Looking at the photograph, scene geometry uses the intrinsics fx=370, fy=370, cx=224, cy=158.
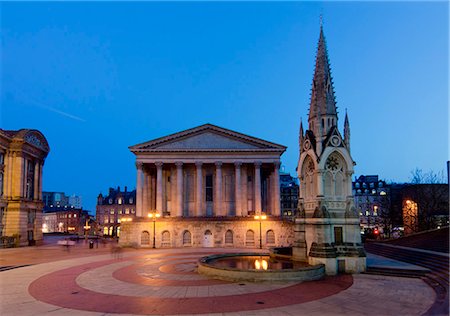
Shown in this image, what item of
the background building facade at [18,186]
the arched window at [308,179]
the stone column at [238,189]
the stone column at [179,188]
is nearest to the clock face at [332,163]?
the arched window at [308,179]

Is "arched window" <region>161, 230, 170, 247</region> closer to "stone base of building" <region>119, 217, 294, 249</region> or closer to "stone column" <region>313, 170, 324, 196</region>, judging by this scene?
"stone base of building" <region>119, 217, 294, 249</region>

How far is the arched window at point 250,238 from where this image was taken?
5820 cm

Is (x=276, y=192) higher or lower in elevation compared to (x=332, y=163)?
lower

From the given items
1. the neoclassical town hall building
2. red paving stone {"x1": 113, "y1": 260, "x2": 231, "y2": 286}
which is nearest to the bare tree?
the neoclassical town hall building

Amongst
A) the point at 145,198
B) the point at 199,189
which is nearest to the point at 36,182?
the point at 145,198

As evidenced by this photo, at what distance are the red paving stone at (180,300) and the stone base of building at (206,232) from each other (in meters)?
35.8

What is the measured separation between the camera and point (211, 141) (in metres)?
65.4

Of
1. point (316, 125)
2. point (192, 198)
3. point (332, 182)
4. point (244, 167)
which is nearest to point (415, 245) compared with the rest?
point (332, 182)

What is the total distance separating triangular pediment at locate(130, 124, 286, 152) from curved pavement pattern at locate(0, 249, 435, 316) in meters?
39.5

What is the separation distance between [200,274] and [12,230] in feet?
146

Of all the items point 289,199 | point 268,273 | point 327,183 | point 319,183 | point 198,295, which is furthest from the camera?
point 289,199

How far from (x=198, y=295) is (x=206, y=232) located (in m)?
39.5

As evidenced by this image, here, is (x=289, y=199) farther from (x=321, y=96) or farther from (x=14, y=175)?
→ (x=321, y=96)

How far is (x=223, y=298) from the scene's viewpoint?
18562 millimetres
